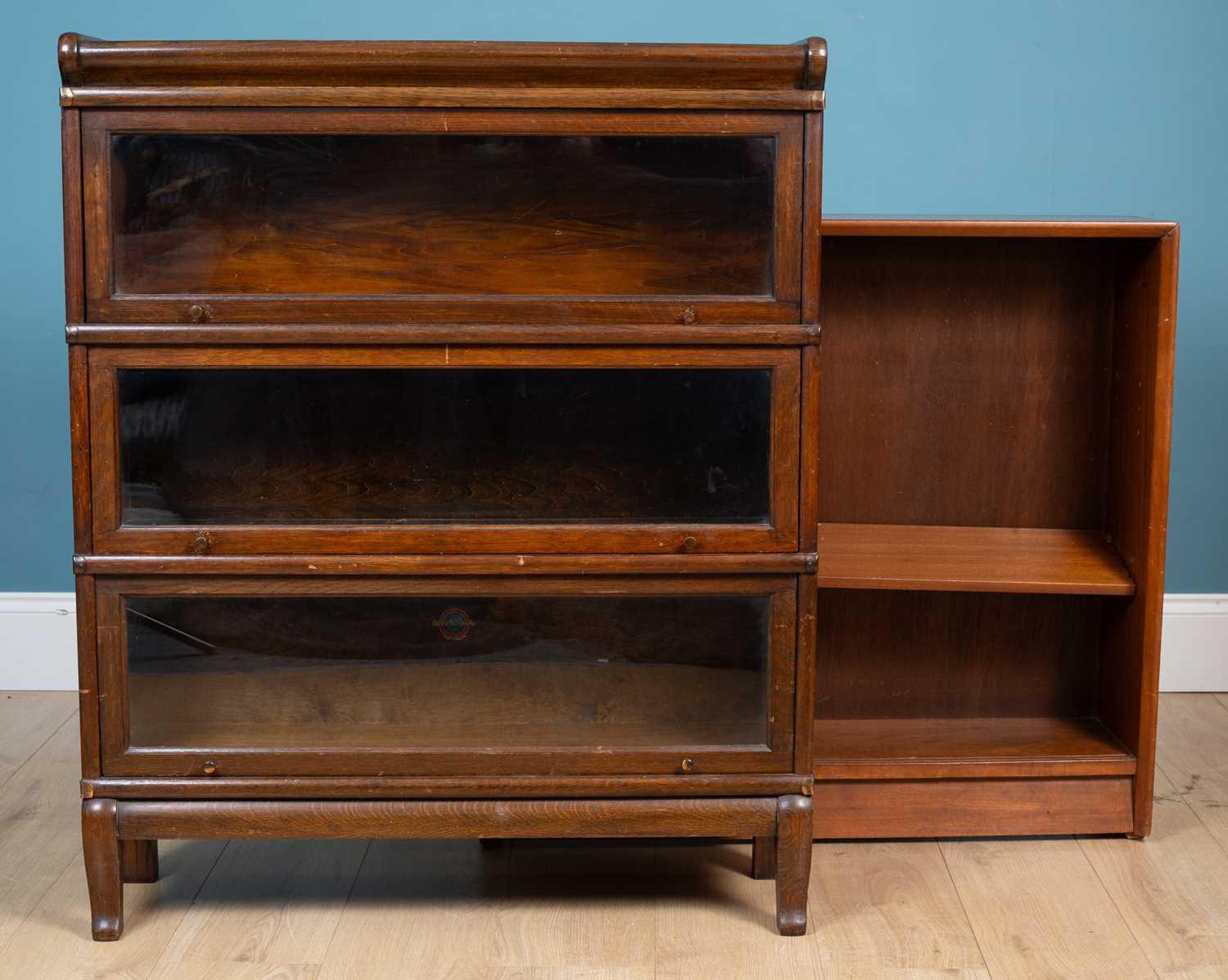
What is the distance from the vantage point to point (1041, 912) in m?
1.93

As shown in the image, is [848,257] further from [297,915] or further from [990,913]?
[297,915]

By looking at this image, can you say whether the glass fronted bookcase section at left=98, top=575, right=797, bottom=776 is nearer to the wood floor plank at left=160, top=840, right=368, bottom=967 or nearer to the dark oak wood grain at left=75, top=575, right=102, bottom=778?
the dark oak wood grain at left=75, top=575, right=102, bottom=778

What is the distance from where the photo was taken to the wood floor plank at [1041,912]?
1786mm

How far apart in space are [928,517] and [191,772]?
4.02 feet

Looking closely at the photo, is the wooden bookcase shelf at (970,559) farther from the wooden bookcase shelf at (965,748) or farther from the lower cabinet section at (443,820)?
the lower cabinet section at (443,820)

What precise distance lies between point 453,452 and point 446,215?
11.7 inches

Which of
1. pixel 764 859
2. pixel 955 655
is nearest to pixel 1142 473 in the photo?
pixel 955 655

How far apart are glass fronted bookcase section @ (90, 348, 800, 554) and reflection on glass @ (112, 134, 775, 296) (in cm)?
9

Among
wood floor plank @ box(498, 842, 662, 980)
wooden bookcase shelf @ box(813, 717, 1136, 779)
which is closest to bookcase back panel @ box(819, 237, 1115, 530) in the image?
wooden bookcase shelf @ box(813, 717, 1136, 779)

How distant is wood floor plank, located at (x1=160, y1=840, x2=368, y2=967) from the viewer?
1828 mm

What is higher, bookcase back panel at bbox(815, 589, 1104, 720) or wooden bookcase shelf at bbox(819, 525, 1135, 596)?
wooden bookcase shelf at bbox(819, 525, 1135, 596)

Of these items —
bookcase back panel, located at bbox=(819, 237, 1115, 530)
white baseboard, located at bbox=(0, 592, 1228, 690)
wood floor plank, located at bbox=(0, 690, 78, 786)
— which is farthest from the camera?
white baseboard, located at bbox=(0, 592, 1228, 690)

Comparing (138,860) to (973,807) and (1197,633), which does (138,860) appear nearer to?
(973,807)

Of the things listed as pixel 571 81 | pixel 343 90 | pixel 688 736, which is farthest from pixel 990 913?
pixel 343 90
